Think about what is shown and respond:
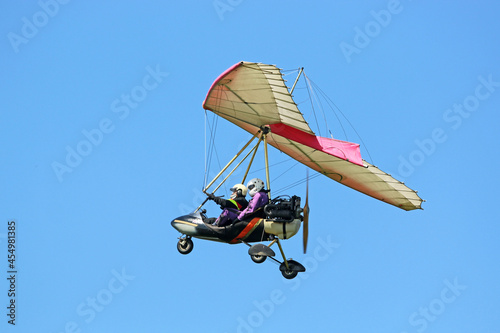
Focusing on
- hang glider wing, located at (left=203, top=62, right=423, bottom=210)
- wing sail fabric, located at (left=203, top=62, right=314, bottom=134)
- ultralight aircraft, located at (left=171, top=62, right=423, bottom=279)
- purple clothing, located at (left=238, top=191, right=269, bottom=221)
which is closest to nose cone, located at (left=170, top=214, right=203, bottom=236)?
ultralight aircraft, located at (left=171, top=62, right=423, bottom=279)

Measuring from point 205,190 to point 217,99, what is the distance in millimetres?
3151

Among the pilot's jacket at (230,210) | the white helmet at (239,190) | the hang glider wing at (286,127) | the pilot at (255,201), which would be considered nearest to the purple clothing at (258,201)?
the pilot at (255,201)

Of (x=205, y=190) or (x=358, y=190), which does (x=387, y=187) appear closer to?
(x=358, y=190)

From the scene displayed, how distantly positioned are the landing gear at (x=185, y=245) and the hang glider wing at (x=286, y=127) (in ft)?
14.5

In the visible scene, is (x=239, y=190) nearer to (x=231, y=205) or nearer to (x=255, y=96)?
(x=231, y=205)

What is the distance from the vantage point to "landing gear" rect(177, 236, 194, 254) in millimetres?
44562

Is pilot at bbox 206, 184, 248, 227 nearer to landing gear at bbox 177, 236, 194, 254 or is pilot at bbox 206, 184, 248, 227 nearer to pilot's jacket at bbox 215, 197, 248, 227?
pilot's jacket at bbox 215, 197, 248, 227

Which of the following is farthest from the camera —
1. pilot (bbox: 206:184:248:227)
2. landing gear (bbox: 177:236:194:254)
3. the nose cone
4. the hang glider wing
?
landing gear (bbox: 177:236:194:254)

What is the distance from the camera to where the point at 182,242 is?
44594 mm

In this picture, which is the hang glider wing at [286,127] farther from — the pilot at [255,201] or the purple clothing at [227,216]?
the purple clothing at [227,216]

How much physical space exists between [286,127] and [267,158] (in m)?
1.40

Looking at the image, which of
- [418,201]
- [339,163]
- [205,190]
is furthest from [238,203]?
[418,201]

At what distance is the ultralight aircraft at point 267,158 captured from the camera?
40.9 meters

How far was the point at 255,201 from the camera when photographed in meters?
42.1
